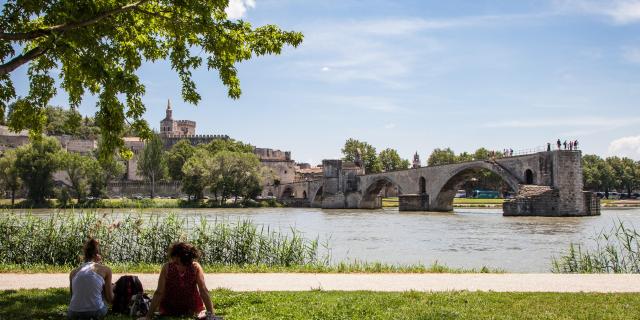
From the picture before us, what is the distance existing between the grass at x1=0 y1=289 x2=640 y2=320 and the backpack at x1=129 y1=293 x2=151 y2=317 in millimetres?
118

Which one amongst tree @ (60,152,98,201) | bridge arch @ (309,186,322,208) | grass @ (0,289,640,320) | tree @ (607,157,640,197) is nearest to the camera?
grass @ (0,289,640,320)

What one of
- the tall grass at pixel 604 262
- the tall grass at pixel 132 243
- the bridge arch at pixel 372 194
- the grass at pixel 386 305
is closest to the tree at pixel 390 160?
the bridge arch at pixel 372 194

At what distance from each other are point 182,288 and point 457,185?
5444 cm

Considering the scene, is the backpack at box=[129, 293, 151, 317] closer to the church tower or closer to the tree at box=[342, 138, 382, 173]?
the tree at box=[342, 138, 382, 173]

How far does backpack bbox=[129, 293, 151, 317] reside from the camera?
23.2 ft

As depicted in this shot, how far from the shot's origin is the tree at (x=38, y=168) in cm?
6291

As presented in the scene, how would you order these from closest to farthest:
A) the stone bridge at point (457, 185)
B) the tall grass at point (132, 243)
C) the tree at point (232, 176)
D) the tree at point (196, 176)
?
the tall grass at point (132, 243), the stone bridge at point (457, 185), the tree at point (232, 176), the tree at point (196, 176)

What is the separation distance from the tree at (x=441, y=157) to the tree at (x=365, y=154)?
1004 cm

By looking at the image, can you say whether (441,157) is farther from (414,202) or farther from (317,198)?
(414,202)

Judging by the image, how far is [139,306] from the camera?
7105 mm

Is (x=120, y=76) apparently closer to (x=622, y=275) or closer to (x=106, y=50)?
(x=106, y=50)

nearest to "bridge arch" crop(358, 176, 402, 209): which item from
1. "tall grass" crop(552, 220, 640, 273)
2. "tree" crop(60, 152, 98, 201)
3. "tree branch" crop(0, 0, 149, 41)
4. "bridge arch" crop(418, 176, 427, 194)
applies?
"bridge arch" crop(418, 176, 427, 194)

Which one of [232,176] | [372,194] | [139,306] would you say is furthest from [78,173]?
[139,306]

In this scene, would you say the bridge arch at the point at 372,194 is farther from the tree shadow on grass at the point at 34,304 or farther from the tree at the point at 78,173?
the tree shadow on grass at the point at 34,304
